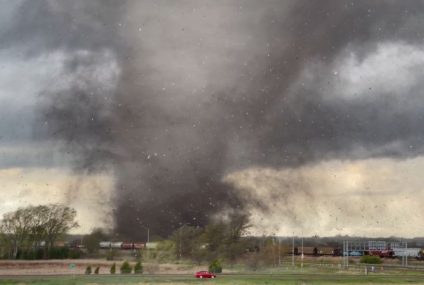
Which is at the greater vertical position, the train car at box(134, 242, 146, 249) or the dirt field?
the train car at box(134, 242, 146, 249)

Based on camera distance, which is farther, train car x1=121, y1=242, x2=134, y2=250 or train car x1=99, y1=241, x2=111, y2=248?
train car x1=121, y1=242, x2=134, y2=250

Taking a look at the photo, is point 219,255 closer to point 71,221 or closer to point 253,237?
point 253,237

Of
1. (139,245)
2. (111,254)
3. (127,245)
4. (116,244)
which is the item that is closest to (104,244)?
(116,244)

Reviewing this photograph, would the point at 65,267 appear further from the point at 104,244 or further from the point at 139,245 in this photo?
the point at 139,245

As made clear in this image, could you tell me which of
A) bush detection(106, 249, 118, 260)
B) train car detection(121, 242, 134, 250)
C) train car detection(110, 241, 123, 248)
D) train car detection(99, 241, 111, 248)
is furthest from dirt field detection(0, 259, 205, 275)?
train car detection(121, 242, 134, 250)

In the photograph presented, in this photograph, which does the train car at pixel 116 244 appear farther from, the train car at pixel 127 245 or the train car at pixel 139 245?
the train car at pixel 139 245

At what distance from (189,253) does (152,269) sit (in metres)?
36.4

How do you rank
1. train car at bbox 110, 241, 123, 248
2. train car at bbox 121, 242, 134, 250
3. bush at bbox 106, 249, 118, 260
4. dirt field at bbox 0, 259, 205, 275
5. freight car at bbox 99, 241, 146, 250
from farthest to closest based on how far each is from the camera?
train car at bbox 121, 242, 134, 250
train car at bbox 110, 241, 123, 248
freight car at bbox 99, 241, 146, 250
bush at bbox 106, 249, 118, 260
dirt field at bbox 0, 259, 205, 275

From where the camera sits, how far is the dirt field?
120 m

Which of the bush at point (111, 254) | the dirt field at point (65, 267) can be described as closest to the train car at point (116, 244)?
the bush at point (111, 254)

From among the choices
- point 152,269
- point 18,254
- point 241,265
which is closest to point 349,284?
point 152,269

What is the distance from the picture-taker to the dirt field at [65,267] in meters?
120

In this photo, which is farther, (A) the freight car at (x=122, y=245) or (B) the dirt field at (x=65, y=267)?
(A) the freight car at (x=122, y=245)

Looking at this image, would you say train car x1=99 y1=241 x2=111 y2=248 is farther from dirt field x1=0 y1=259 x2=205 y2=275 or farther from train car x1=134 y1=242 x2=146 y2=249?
dirt field x1=0 y1=259 x2=205 y2=275
